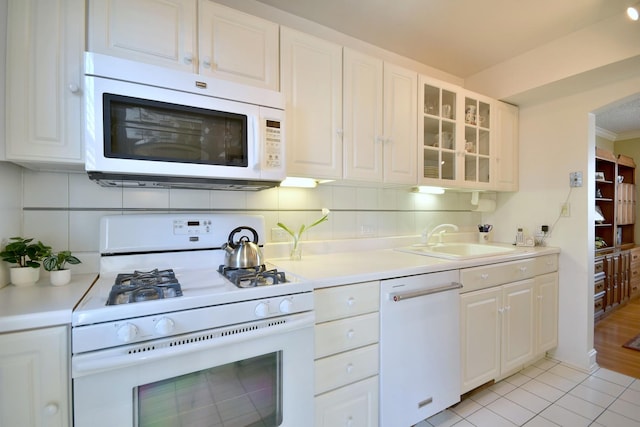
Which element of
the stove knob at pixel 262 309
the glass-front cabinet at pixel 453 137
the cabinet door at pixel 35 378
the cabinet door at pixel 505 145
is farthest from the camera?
the cabinet door at pixel 505 145

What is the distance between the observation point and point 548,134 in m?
2.47

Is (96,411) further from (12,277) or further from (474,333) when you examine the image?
(474,333)

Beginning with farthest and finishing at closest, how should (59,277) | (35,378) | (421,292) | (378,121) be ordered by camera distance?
(378,121) < (421,292) < (59,277) < (35,378)

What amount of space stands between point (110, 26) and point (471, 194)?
2.88 metres

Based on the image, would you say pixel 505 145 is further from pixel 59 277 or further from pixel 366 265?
pixel 59 277

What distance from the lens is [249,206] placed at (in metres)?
1.72

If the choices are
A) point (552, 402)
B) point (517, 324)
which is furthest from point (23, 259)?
point (552, 402)

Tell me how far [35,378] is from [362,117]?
1773mm

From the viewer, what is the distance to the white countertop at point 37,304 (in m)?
0.82

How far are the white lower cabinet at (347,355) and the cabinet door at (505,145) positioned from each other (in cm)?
184

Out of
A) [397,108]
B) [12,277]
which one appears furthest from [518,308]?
[12,277]

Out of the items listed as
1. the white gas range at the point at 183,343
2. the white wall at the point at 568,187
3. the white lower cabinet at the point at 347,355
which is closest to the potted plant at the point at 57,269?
the white gas range at the point at 183,343

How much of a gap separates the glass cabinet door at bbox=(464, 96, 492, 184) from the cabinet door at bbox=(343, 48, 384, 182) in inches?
35.7

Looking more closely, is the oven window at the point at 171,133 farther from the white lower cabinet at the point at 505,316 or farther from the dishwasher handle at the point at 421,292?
the white lower cabinet at the point at 505,316
